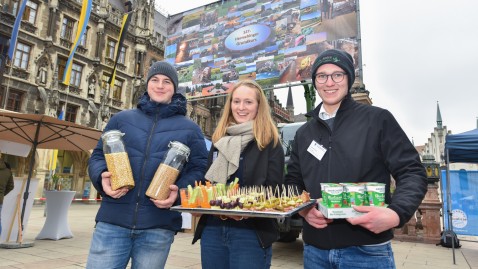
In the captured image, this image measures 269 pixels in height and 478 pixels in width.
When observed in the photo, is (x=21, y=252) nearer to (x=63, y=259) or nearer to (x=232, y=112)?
(x=63, y=259)

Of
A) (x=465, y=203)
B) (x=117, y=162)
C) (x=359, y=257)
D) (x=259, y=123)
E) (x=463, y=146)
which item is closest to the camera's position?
(x=359, y=257)

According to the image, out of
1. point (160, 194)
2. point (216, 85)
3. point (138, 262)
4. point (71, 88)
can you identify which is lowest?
point (138, 262)

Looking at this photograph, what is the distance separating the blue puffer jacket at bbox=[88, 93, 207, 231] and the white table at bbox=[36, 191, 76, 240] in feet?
22.6

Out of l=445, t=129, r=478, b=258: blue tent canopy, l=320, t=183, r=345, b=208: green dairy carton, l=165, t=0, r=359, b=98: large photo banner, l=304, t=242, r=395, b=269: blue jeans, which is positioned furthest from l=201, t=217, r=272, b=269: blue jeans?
l=165, t=0, r=359, b=98: large photo banner

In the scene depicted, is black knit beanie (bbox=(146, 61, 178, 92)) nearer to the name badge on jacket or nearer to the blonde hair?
the blonde hair

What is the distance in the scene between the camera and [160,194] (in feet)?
6.84

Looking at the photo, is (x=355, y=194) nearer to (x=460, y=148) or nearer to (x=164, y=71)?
(x=164, y=71)

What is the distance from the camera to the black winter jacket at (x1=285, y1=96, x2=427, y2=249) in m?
1.59

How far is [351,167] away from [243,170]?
0.85 metres

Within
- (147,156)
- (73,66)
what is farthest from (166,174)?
(73,66)

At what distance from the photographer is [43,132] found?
7.98 metres

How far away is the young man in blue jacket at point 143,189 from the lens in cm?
219

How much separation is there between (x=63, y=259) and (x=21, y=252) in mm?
1266

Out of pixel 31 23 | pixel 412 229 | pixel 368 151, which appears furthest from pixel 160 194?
pixel 31 23
